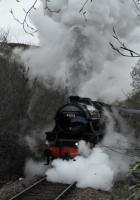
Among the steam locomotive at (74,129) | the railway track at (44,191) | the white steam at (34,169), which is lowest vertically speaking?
the railway track at (44,191)

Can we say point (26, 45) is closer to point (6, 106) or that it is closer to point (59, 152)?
point (6, 106)

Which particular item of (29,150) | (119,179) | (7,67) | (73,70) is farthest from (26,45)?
(119,179)

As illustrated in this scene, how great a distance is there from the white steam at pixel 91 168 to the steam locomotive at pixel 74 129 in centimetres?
28

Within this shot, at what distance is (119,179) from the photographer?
40.1 feet

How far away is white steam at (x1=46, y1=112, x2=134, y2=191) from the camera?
11555mm

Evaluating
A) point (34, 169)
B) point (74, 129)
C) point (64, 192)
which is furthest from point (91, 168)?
point (34, 169)

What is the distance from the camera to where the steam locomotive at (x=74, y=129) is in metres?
13.2

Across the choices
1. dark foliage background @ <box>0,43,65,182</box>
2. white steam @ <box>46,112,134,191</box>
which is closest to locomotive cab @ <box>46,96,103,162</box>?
white steam @ <box>46,112,134,191</box>

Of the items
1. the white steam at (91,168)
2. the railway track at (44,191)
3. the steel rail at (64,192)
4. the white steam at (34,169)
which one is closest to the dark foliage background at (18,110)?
the white steam at (34,169)

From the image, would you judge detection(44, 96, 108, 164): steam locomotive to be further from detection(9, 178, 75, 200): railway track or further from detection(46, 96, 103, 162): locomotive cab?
detection(9, 178, 75, 200): railway track

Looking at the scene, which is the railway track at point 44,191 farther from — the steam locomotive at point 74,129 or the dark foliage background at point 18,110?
the dark foliage background at point 18,110

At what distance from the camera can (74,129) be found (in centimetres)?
1362

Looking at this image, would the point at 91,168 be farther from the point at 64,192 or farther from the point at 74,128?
the point at 64,192

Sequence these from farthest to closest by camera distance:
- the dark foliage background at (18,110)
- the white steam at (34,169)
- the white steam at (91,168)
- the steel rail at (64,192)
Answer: the dark foliage background at (18,110), the white steam at (34,169), the white steam at (91,168), the steel rail at (64,192)
